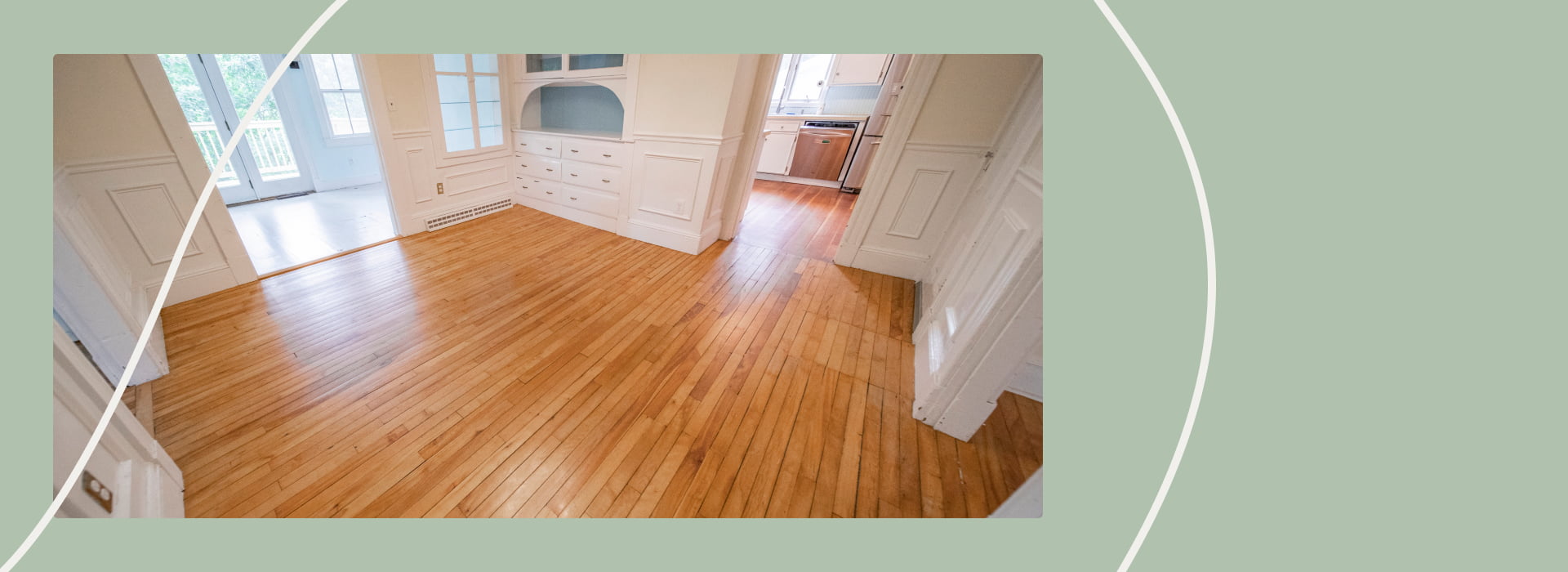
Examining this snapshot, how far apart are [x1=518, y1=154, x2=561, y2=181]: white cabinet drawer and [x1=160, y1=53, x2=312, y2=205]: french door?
1951 millimetres

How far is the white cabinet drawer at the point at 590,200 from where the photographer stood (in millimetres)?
3312

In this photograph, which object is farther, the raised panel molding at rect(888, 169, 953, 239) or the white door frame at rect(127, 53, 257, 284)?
the raised panel molding at rect(888, 169, 953, 239)

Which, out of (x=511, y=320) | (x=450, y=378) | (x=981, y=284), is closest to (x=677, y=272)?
(x=511, y=320)

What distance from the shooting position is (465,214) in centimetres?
332

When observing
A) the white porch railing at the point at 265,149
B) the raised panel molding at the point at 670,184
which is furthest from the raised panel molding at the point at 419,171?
the white porch railing at the point at 265,149

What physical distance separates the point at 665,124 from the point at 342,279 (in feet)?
6.88

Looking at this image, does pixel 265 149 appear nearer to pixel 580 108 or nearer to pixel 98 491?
pixel 580 108

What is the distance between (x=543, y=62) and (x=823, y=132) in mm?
3313

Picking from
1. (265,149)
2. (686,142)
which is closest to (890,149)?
(686,142)

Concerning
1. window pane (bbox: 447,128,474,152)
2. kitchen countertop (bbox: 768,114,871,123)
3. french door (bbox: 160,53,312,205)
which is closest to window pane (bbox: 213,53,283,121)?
french door (bbox: 160,53,312,205)

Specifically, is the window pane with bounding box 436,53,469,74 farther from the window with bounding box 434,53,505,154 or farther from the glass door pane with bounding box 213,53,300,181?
the glass door pane with bounding box 213,53,300,181

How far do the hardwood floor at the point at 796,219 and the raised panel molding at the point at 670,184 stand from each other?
0.65 m

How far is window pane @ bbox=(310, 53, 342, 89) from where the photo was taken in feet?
11.4
